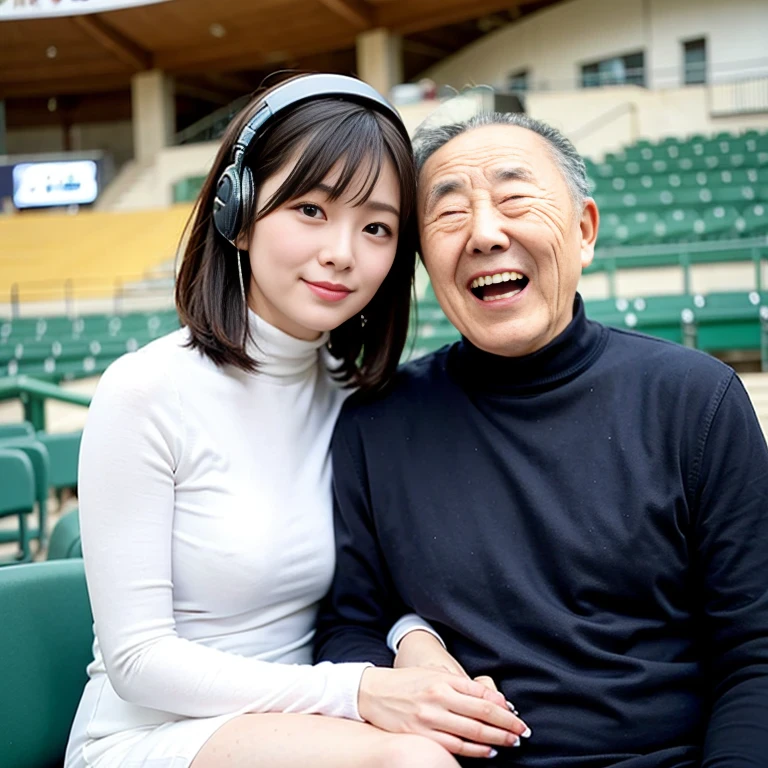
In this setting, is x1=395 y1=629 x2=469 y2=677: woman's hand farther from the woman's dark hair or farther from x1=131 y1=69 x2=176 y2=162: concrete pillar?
x1=131 y1=69 x2=176 y2=162: concrete pillar

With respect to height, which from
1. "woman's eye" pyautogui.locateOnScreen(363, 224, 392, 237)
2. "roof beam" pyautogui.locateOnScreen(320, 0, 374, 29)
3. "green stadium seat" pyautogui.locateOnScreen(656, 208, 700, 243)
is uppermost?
"roof beam" pyautogui.locateOnScreen(320, 0, 374, 29)

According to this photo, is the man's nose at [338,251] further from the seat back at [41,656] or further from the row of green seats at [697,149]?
the row of green seats at [697,149]

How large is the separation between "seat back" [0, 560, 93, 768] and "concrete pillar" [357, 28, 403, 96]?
14315mm

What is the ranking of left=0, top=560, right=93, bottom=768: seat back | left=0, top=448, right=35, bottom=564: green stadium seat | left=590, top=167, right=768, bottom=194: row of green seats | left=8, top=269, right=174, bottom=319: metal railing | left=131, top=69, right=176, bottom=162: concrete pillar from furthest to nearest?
left=131, top=69, right=176, bottom=162: concrete pillar < left=8, top=269, right=174, bottom=319: metal railing < left=590, top=167, right=768, bottom=194: row of green seats < left=0, top=448, right=35, bottom=564: green stadium seat < left=0, top=560, right=93, bottom=768: seat back

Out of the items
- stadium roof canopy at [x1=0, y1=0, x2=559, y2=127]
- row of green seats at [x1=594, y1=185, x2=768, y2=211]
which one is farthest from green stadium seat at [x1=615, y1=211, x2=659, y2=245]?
stadium roof canopy at [x1=0, y1=0, x2=559, y2=127]

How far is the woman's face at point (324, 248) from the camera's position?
1.15 metres

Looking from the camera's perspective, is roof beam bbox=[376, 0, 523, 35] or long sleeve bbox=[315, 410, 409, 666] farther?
roof beam bbox=[376, 0, 523, 35]

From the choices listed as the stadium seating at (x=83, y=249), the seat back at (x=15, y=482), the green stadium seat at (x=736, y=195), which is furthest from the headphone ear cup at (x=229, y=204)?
the stadium seating at (x=83, y=249)

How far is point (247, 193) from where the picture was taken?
46.0 inches

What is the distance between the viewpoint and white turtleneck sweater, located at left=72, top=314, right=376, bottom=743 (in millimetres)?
1049

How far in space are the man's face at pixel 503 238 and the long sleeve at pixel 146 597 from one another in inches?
18.4

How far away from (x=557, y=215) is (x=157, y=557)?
0.71m

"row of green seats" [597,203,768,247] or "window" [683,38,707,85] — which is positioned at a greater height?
"window" [683,38,707,85]

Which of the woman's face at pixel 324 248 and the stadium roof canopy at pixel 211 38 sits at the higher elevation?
the stadium roof canopy at pixel 211 38
